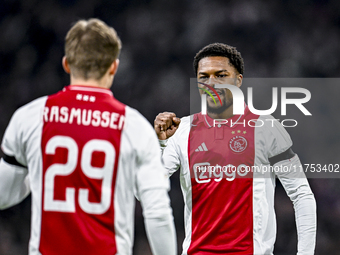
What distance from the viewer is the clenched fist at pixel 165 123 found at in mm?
2262

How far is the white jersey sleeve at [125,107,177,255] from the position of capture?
55.6 inches

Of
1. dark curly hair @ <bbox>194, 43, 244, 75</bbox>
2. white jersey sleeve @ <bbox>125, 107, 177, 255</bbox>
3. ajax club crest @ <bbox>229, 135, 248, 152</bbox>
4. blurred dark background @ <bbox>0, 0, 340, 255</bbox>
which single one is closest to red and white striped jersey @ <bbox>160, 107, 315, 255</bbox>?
ajax club crest @ <bbox>229, 135, 248, 152</bbox>

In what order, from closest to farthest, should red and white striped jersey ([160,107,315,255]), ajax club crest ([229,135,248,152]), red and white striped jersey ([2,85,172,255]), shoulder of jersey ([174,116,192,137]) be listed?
red and white striped jersey ([2,85,172,255])
red and white striped jersey ([160,107,315,255])
ajax club crest ([229,135,248,152])
shoulder of jersey ([174,116,192,137])

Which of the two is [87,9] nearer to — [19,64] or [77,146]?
[19,64]

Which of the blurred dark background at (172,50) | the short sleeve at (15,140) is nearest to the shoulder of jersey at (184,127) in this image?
the short sleeve at (15,140)

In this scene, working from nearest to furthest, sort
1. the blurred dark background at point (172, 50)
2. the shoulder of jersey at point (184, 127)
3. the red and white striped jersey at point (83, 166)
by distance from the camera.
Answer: the red and white striped jersey at point (83, 166) → the shoulder of jersey at point (184, 127) → the blurred dark background at point (172, 50)

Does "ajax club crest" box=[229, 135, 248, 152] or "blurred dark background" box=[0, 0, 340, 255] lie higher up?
"blurred dark background" box=[0, 0, 340, 255]

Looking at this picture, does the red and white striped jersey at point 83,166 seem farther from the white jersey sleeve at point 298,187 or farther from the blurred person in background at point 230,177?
the white jersey sleeve at point 298,187

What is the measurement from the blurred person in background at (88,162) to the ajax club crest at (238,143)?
1.04 meters

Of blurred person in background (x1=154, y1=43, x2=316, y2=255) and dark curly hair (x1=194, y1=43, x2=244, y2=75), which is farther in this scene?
dark curly hair (x1=194, y1=43, x2=244, y2=75)

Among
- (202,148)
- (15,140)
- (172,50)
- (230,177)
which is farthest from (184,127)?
(172,50)

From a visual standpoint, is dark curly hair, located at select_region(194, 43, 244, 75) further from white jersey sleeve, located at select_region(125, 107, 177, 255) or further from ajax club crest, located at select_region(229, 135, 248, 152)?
white jersey sleeve, located at select_region(125, 107, 177, 255)

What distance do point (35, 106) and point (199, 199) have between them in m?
1.21

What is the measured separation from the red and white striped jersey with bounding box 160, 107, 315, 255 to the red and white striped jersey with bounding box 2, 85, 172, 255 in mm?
920
